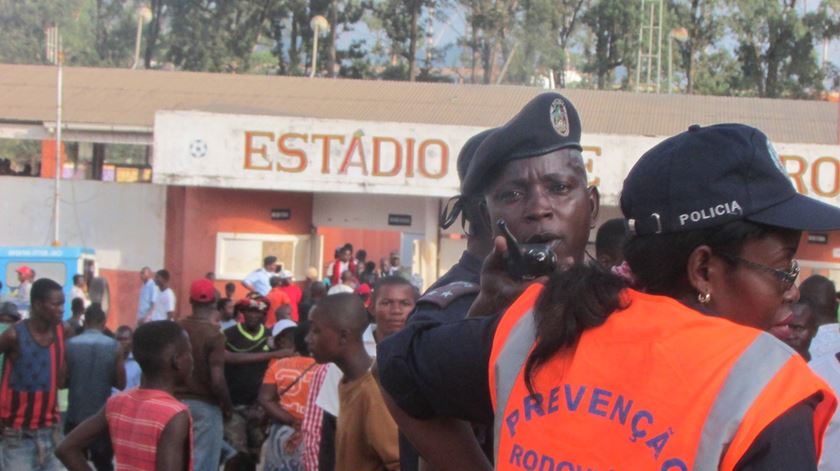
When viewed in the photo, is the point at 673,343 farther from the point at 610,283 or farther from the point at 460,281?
the point at 460,281

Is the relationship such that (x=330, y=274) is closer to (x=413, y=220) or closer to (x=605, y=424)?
(x=413, y=220)

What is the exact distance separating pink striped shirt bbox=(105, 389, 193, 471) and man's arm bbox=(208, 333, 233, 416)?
10.4ft

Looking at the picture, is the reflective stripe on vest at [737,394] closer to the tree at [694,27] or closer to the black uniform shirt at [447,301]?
the black uniform shirt at [447,301]

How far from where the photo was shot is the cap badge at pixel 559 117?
2.95 meters

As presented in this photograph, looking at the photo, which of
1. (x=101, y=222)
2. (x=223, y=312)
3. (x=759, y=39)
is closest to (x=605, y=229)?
(x=223, y=312)

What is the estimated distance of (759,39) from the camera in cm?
4106

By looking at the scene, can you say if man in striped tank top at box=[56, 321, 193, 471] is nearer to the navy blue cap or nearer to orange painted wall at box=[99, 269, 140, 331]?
the navy blue cap

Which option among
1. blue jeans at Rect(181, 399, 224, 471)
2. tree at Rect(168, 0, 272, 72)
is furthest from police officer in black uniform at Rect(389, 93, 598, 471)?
tree at Rect(168, 0, 272, 72)

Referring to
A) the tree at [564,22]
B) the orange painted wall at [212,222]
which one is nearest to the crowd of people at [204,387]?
the orange painted wall at [212,222]

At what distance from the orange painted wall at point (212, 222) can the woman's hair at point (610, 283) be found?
19.4m

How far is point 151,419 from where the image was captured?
5246 millimetres

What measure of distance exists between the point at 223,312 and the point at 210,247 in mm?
9229

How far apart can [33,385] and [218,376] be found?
1.26 meters

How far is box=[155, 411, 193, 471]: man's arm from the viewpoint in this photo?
5177mm
